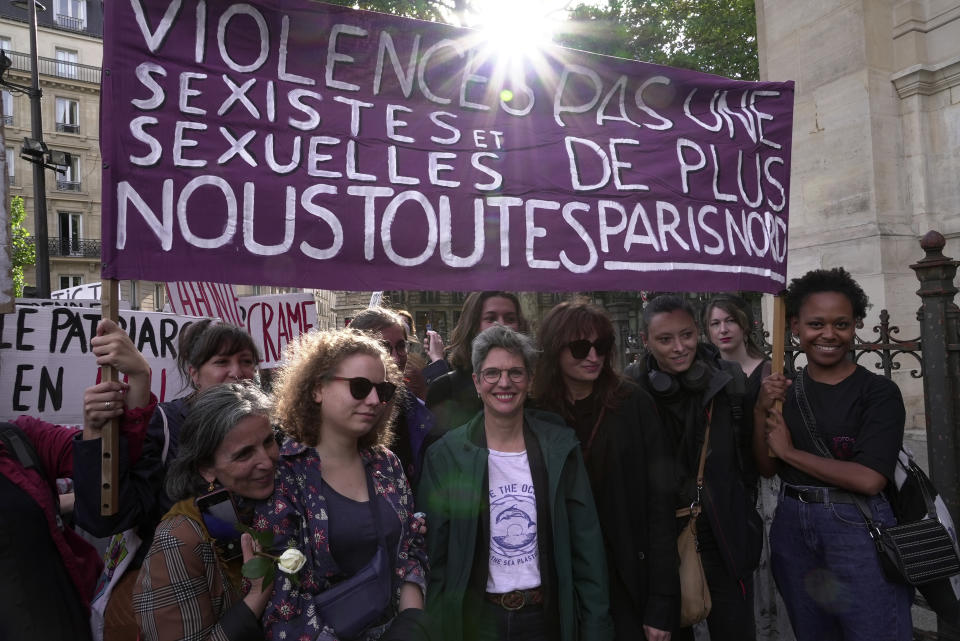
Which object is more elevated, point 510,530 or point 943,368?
point 943,368

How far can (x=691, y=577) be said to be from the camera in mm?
2756

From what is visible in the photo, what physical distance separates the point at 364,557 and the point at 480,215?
1466 mm

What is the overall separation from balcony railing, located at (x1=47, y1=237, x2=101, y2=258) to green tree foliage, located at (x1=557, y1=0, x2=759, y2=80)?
34978mm

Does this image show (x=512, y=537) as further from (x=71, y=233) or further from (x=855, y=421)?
(x=71, y=233)

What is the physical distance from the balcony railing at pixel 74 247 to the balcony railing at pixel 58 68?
30.8ft

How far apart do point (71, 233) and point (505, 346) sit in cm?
4307

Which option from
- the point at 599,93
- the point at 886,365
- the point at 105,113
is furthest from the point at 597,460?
the point at 886,365

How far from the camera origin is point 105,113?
90.6 inches

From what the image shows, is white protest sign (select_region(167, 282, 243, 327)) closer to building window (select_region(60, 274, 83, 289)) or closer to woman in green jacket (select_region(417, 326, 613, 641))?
woman in green jacket (select_region(417, 326, 613, 641))

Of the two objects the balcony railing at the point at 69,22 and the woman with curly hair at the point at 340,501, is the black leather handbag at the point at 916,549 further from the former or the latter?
the balcony railing at the point at 69,22

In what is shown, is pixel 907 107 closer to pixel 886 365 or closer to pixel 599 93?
pixel 886 365

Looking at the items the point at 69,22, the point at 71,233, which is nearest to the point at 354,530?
the point at 71,233

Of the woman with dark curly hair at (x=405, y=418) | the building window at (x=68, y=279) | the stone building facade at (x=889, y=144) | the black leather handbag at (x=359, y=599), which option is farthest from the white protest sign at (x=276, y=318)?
the building window at (x=68, y=279)

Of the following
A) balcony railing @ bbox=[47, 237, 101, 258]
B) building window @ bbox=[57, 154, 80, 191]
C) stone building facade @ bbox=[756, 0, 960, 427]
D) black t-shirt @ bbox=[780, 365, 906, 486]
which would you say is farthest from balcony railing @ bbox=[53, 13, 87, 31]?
black t-shirt @ bbox=[780, 365, 906, 486]
